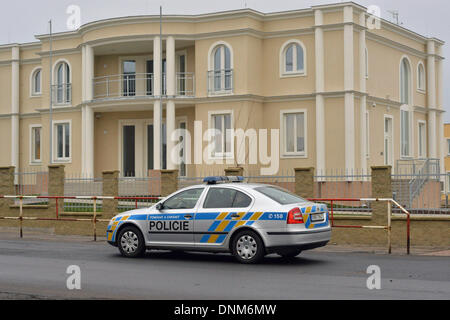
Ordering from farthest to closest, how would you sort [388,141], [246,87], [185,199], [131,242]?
1. [388,141]
2. [246,87]
3. [131,242]
4. [185,199]

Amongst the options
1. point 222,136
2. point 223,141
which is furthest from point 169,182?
point 222,136

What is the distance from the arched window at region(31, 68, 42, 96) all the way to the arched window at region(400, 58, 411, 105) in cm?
1895

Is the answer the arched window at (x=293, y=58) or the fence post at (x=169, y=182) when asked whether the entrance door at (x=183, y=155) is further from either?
the fence post at (x=169, y=182)

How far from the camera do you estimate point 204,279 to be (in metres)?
11.0

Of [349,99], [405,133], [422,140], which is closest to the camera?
[349,99]

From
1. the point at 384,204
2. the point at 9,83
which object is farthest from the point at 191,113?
the point at 384,204

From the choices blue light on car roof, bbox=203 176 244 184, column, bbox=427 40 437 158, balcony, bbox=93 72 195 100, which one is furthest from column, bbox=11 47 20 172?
blue light on car roof, bbox=203 176 244 184

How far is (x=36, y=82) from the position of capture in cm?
3706

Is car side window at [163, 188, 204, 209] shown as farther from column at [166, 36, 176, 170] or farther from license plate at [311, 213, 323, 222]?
column at [166, 36, 176, 170]

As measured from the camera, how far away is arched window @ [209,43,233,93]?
29683 millimetres

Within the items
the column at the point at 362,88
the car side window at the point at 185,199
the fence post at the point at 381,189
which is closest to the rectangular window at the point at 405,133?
the column at the point at 362,88

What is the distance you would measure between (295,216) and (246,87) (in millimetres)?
17276

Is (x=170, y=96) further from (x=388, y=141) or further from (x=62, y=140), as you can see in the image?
(x=388, y=141)
